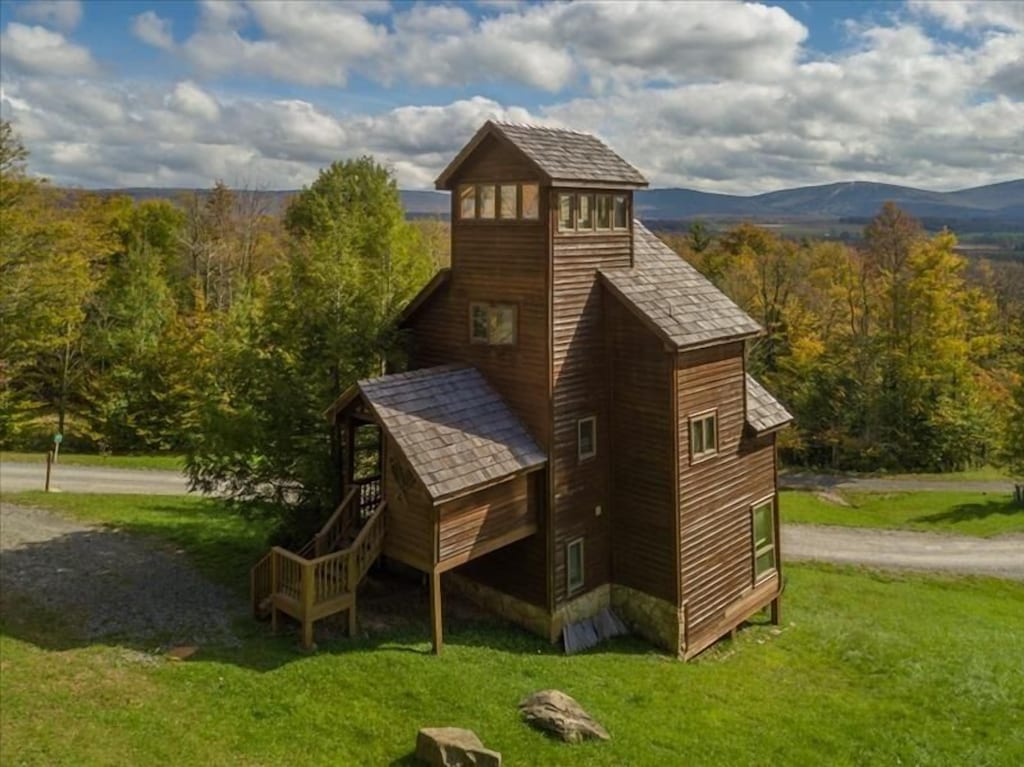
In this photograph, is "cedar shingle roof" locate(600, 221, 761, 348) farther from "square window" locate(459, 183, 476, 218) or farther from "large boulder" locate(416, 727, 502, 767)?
"large boulder" locate(416, 727, 502, 767)

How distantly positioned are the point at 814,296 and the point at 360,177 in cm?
3166

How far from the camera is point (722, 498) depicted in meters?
19.2

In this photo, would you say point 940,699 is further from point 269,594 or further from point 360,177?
point 360,177

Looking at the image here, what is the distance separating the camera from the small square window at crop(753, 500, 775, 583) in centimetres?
Result: 2059

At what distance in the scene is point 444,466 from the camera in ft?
51.9

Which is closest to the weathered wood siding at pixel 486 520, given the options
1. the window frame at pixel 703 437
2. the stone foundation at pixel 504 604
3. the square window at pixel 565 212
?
the stone foundation at pixel 504 604

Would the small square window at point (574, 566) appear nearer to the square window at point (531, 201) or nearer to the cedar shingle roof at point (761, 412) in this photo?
the cedar shingle roof at point (761, 412)

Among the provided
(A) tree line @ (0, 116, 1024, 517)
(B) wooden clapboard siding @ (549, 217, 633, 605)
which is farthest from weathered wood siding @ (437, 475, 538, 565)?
(A) tree line @ (0, 116, 1024, 517)

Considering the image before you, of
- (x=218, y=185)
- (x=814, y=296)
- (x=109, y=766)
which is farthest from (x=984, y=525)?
(x=218, y=185)

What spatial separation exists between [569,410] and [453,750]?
26.5ft

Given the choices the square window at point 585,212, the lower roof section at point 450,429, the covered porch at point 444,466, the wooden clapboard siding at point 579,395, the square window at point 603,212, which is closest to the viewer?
the lower roof section at point 450,429

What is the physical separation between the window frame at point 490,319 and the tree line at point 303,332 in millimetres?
2296

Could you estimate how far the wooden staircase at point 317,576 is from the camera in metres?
15.8

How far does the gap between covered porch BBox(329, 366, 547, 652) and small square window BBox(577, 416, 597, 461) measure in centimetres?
127
